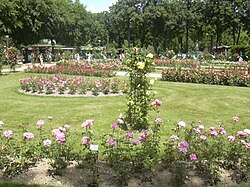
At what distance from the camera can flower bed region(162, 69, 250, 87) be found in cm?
1489

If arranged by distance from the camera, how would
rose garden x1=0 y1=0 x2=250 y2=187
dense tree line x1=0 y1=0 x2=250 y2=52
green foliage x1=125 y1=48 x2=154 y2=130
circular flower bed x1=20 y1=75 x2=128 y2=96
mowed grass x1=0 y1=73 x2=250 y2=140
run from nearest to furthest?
rose garden x1=0 y1=0 x2=250 y2=187 < green foliage x1=125 y1=48 x2=154 y2=130 < mowed grass x1=0 y1=73 x2=250 y2=140 < circular flower bed x1=20 y1=75 x2=128 y2=96 < dense tree line x1=0 y1=0 x2=250 y2=52

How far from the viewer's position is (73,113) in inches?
350

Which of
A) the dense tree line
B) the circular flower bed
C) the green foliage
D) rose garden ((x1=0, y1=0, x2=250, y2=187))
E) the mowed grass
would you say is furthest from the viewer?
the dense tree line

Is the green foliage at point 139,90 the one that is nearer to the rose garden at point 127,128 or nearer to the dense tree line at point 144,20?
the rose garden at point 127,128

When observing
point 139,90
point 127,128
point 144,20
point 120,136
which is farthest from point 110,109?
Answer: point 144,20

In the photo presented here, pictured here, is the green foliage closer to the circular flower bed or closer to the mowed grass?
the mowed grass

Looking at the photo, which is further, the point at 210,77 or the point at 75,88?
the point at 210,77

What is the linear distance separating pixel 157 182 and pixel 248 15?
174ft

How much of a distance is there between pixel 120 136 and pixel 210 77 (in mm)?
10553

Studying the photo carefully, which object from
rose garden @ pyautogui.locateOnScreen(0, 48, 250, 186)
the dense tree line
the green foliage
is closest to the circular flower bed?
rose garden @ pyautogui.locateOnScreen(0, 48, 250, 186)

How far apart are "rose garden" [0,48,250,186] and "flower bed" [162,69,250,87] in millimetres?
3026

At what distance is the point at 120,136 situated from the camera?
6227 mm

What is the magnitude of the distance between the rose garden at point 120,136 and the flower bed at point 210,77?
9.93ft

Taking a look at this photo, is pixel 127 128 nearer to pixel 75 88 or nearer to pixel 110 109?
pixel 110 109
